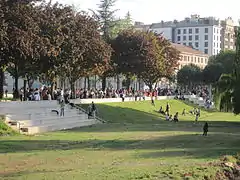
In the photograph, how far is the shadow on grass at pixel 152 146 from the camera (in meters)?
27.2

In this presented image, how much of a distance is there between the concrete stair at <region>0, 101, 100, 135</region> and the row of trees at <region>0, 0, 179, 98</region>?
15.7 feet

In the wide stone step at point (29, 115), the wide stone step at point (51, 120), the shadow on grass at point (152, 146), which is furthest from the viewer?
the wide stone step at point (29, 115)

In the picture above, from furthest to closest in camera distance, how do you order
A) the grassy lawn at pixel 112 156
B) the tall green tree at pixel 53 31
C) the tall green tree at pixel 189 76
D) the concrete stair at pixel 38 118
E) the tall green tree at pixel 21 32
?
the tall green tree at pixel 189 76
the tall green tree at pixel 53 31
the tall green tree at pixel 21 32
the concrete stair at pixel 38 118
the grassy lawn at pixel 112 156

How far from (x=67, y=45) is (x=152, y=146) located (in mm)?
29530

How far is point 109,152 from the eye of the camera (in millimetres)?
27000

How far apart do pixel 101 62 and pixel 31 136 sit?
3196 centimetres

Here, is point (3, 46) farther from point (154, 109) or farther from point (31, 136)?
point (154, 109)

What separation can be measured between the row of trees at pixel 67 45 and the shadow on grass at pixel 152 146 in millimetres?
14367

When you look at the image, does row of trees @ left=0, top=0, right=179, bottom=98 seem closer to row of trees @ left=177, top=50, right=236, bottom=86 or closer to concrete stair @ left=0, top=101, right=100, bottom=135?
concrete stair @ left=0, top=101, right=100, bottom=135

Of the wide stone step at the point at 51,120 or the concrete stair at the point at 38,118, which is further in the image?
the wide stone step at the point at 51,120

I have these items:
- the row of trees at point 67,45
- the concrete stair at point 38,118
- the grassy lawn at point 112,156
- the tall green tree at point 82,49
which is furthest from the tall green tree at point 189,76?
the grassy lawn at point 112,156

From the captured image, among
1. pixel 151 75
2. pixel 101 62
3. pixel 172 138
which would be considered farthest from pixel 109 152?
pixel 151 75

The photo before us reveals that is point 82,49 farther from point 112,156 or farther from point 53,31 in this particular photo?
point 112,156

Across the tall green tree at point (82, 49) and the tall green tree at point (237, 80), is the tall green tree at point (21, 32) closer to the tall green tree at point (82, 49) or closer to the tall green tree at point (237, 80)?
the tall green tree at point (82, 49)
